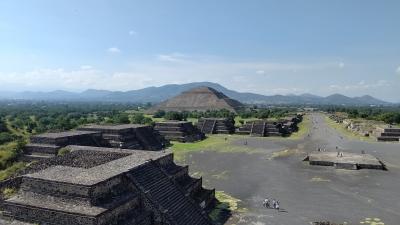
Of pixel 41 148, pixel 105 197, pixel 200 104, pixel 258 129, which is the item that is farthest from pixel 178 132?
pixel 200 104

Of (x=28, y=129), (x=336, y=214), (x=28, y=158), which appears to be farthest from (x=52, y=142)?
(x=28, y=129)

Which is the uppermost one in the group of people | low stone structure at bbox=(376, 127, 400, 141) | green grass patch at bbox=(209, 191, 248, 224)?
low stone structure at bbox=(376, 127, 400, 141)

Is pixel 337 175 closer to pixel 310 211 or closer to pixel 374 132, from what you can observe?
pixel 310 211

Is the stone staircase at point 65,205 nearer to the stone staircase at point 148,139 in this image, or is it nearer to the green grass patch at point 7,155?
the green grass patch at point 7,155

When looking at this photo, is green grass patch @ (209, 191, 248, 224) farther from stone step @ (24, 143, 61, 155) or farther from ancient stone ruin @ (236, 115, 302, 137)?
ancient stone ruin @ (236, 115, 302, 137)

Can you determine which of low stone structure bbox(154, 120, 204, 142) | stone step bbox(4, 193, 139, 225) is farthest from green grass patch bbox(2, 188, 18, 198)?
low stone structure bbox(154, 120, 204, 142)

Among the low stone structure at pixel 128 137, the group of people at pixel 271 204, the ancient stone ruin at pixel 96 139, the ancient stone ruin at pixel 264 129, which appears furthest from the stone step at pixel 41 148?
the ancient stone ruin at pixel 264 129
